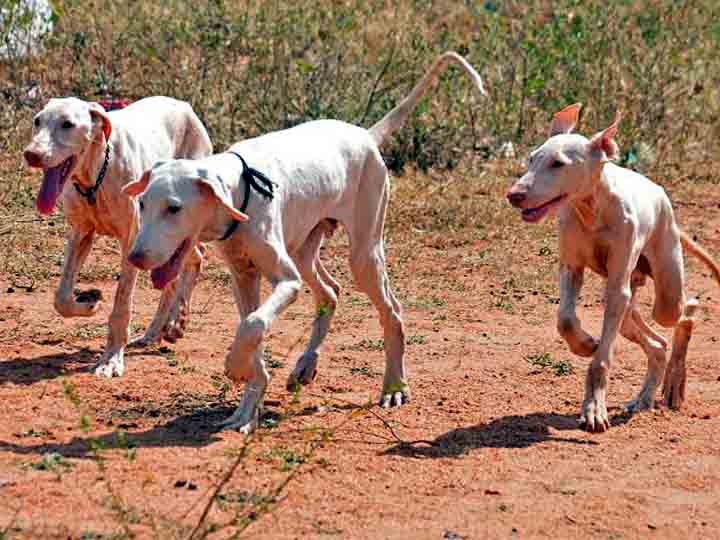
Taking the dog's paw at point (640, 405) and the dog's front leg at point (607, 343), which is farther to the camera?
the dog's paw at point (640, 405)

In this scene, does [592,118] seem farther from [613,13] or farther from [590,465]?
[590,465]

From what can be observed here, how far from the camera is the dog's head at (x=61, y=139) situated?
7805 millimetres

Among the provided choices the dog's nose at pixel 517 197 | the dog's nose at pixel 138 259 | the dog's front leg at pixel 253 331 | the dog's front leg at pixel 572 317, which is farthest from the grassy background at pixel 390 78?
the dog's nose at pixel 138 259

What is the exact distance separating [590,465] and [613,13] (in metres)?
9.22

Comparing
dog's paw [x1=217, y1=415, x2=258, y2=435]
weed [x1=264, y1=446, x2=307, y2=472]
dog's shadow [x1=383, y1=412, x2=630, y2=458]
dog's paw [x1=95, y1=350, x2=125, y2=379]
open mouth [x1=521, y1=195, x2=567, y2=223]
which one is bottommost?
dog's paw [x1=95, y1=350, x2=125, y2=379]

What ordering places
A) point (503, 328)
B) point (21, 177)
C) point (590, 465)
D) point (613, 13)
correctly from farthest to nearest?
point (613, 13) < point (21, 177) < point (503, 328) < point (590, 465)

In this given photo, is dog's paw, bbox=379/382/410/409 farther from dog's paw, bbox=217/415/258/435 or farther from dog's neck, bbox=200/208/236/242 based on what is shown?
dog's neck, bbox=200/208/236/242

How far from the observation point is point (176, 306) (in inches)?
353

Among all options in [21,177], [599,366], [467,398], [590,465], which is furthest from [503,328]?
[21,177]

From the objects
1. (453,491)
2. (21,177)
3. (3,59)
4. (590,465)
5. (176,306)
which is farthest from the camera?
(3,59)

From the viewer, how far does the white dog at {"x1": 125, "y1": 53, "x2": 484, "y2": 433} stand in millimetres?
6398

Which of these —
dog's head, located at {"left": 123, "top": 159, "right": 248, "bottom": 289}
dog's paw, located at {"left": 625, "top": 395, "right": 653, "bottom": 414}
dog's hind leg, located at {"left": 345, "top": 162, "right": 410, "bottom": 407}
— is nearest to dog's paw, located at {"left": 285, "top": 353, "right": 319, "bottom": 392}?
dog's hind leg, located at {"left": 345, "top": 162, "right": 410, "bottom": 407}

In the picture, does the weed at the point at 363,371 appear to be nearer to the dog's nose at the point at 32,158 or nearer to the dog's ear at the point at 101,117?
the dog's ear at the point at 101,117

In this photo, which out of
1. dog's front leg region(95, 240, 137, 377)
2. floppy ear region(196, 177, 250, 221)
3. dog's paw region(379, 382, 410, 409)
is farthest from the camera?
dog's front leg region(95, 240, 137, 377)
